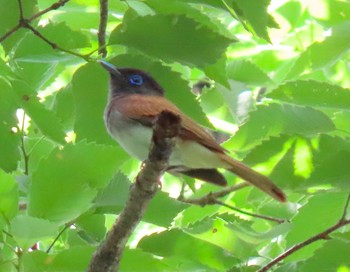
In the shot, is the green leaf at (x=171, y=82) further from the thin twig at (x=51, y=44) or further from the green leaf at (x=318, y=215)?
the green leaf at (x=318, y=215)

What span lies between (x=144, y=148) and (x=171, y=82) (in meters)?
0.40

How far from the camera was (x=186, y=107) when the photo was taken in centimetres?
286

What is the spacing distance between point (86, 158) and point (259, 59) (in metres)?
2.45

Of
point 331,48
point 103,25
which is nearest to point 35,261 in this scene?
point 103,25

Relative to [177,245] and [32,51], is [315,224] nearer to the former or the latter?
[177,245]

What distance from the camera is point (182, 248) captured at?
286cm

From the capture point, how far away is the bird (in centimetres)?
287

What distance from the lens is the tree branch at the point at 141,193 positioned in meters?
2.16

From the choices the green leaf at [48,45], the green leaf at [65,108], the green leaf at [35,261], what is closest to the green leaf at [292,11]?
the green leaf at [65,108]

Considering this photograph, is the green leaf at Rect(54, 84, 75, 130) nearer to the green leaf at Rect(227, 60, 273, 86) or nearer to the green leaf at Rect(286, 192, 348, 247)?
the green leaf at Rect(227, 60, 273, 86)

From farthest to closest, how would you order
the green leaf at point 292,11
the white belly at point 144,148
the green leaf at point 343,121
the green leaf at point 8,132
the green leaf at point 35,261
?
the green leaf at point 292,11 < the green leaf at point 343,121 < the white belly at point 144,148 < the green leaf at point 8,132 < the green leaf at point 35,261

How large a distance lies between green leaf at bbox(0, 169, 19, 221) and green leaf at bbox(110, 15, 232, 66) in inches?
23.1

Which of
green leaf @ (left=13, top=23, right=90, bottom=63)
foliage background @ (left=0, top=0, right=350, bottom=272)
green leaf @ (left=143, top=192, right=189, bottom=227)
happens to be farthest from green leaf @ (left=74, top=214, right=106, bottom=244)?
green leaf @ (left=13, top=23, right=90, bottom=63)

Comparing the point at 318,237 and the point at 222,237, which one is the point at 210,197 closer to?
the point at 222,237
